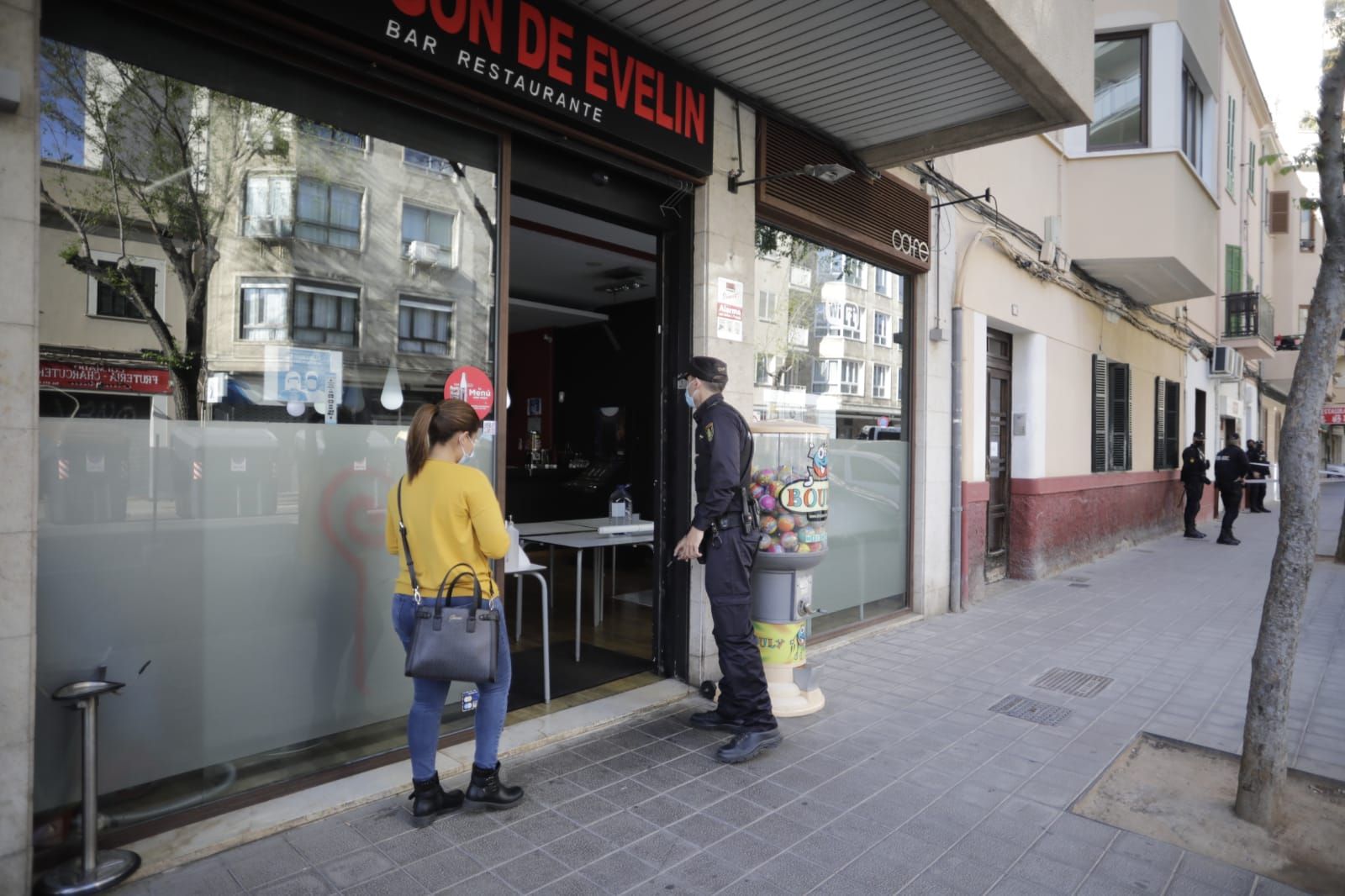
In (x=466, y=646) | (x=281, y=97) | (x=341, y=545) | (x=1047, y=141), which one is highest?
(x=1047, y=141)

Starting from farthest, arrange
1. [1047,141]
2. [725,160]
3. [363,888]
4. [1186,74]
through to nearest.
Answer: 1. [1186,74]
2. [1047,141]
3. [725,160]
4. [363,888]

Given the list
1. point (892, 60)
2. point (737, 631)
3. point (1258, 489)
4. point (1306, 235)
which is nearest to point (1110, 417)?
point (892, 60)

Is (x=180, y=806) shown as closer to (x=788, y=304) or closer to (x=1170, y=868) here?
(x=1170, y=868)

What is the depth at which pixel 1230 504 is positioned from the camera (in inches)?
522

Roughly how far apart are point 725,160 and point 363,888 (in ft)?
14.4

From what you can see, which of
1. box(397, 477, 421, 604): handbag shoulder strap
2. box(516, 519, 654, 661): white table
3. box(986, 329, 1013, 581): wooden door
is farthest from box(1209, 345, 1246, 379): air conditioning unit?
box(397, 477, 421, 604): handbag shoulder strap

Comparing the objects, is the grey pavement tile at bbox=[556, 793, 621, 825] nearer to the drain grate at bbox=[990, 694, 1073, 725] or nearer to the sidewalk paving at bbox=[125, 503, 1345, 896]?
the sidewalk paving at bbox=[125, 503, 1345, 896]

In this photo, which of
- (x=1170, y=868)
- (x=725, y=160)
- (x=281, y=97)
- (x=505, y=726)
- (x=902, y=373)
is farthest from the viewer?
(x=902, y=373)

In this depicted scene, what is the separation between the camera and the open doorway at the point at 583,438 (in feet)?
19.6

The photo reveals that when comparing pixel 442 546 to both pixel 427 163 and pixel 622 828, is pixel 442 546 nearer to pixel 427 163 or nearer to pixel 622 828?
pixel 622 828

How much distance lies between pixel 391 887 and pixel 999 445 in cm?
833

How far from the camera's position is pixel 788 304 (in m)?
6.13

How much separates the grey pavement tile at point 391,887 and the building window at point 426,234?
2681 millimetres

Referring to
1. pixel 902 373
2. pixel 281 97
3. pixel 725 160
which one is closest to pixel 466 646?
pixel 281 97
